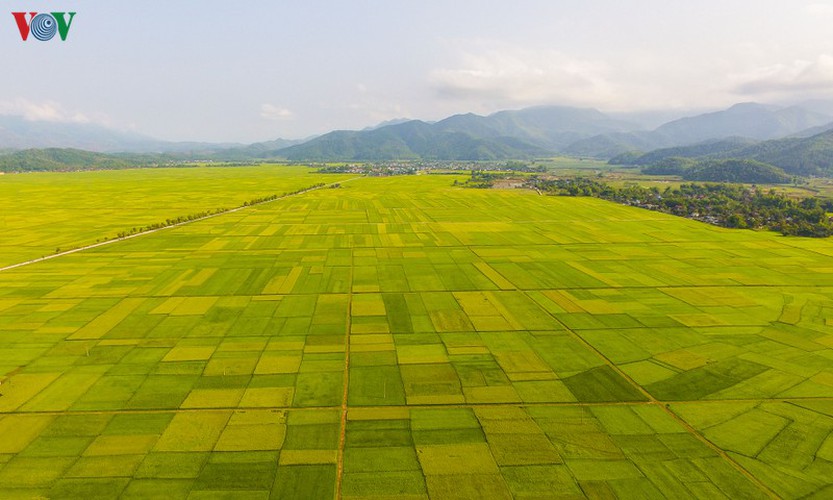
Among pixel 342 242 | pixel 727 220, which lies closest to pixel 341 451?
pixel 342 242

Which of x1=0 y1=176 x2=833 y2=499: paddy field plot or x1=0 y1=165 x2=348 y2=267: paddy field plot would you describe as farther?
x1=0 y1=165 x2=348 y2=267: paddy field plot

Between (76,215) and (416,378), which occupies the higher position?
(76,215)

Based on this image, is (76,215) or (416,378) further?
(76,215)

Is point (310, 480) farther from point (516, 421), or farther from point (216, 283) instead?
point (216, 283)

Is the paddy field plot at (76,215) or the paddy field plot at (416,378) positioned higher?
the paddy field plot at (76,215)

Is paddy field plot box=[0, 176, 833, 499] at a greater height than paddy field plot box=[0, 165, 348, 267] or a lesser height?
lesser

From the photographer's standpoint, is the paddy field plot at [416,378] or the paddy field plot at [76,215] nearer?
the paddy field plot at [416,378]

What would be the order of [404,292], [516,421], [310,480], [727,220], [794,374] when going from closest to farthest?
[310,480] < [516,421] < [794,374] < [404,292] < [727,220]

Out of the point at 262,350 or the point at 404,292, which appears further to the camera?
the point at 404,292
